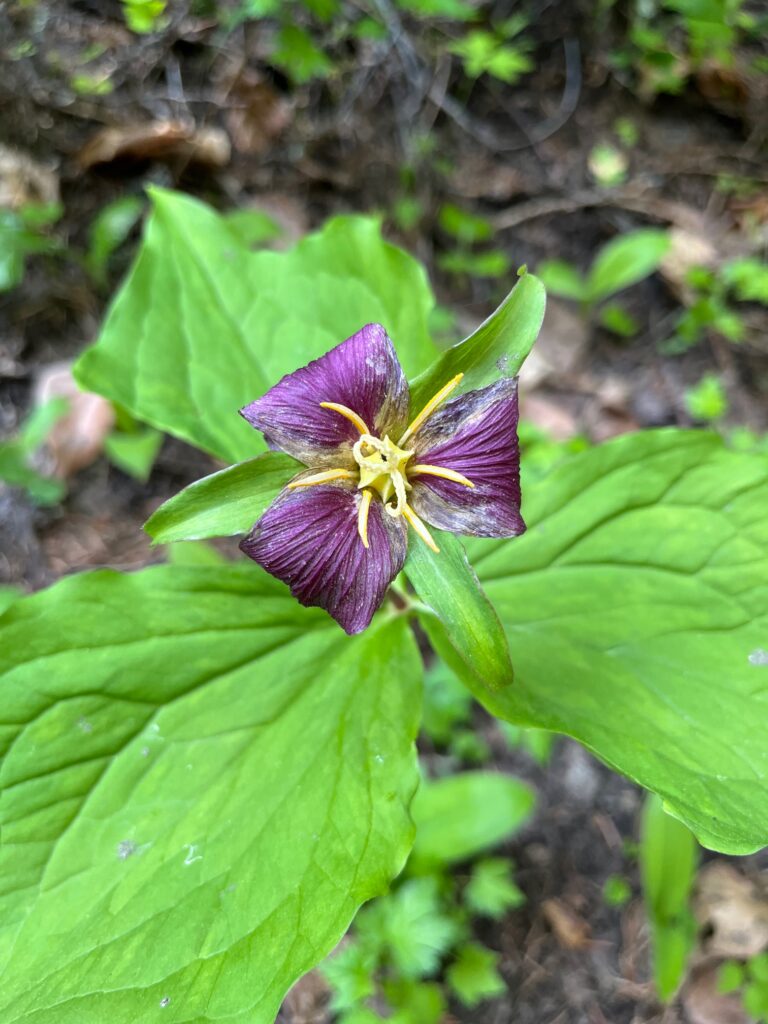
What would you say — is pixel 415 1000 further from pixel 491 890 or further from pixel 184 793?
pixel 184 793

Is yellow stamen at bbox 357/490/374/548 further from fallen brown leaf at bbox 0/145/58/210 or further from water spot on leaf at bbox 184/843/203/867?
fallen brown leaf at bbox 0/145/58/210

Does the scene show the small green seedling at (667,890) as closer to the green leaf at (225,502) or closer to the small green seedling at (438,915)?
the small green seedling at (438,915)

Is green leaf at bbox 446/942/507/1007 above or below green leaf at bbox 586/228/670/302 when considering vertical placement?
below

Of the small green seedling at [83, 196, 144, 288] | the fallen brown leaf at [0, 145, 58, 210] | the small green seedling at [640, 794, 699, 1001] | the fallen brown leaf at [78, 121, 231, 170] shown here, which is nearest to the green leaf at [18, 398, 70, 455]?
the small green seedling at [83, 196, 144, 288]

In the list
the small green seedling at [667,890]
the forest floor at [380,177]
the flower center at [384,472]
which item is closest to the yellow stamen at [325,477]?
the flower center at [384,472]

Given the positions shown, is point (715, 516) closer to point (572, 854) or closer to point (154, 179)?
point (572, 854)

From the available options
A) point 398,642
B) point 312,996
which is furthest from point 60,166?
point 312,996

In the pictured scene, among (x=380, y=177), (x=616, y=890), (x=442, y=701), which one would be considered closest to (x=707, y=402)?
(x=442, y=701)
